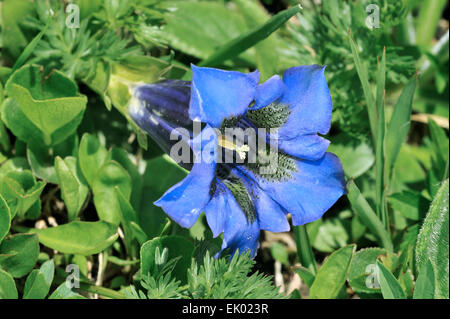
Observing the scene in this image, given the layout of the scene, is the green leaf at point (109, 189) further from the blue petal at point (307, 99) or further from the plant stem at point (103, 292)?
the blue petal at point (307, 99)

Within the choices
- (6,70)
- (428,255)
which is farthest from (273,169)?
(6,70)

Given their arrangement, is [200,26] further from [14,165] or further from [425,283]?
[425,283]

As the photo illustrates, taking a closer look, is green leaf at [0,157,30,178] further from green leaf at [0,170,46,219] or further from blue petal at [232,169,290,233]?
blue petal at [232,169,290,233]

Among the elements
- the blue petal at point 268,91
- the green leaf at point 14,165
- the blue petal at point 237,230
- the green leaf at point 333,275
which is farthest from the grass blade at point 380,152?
the green leaf at point 14,165

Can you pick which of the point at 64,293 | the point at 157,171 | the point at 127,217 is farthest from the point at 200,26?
the point at 64,293
